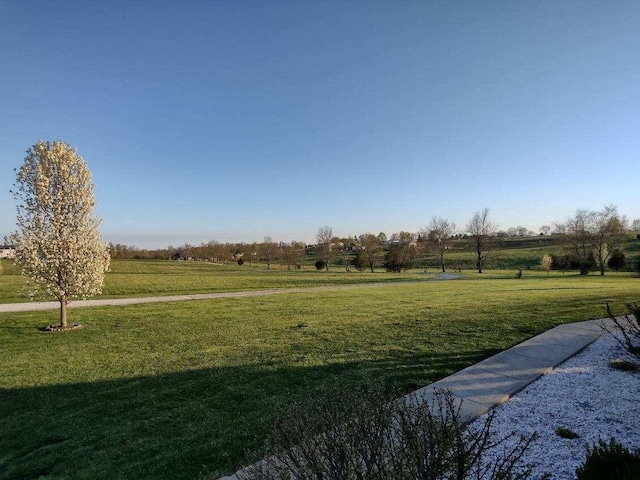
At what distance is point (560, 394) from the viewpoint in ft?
18.4

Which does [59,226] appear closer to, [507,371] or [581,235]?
[507,371]

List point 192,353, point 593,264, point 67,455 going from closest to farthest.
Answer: point 67,455 < point 192,353 < point 593,264

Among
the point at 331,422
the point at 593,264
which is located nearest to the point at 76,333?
the point at 331,422

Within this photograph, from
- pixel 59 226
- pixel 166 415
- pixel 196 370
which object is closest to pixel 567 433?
pixel 166 415

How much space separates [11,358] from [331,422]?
→ 1250 cm

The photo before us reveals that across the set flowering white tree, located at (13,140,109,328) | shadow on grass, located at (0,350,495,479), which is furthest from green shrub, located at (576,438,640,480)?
flowering white tree, located at (13,140,109,328)

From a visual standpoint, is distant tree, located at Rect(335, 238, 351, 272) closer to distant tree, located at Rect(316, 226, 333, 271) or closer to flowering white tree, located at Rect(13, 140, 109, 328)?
distant tree, located at Rect(316, 226, 333, 271)

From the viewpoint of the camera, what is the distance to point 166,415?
596 cm

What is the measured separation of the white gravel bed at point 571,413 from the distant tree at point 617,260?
57.4 m

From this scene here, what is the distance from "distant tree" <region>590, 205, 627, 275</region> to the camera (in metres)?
45.9

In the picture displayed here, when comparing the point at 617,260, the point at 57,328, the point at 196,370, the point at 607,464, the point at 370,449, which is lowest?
the point at 57,328

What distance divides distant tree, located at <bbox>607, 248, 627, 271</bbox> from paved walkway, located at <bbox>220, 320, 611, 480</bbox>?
53969 millimetres

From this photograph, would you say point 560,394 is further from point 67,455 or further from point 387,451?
point 67,455

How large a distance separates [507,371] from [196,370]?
6929 mm
